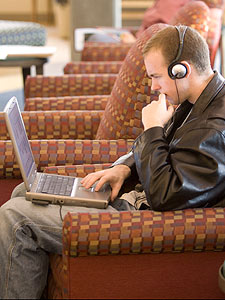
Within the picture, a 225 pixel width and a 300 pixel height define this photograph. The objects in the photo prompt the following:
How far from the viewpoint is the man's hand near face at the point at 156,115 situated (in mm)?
1662

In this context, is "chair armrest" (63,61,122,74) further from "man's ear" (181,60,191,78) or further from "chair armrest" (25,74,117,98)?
"man's ear" (181,60,191,78)

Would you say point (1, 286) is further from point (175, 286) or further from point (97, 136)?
point (97, 136)

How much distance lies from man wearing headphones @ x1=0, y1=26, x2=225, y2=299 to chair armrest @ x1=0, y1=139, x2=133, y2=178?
440 millimetres

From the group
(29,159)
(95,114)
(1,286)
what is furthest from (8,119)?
(95,114)

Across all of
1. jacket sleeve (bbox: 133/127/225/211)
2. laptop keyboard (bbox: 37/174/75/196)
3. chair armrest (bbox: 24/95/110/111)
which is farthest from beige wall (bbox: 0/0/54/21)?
jacket sleeve (bbox: 133/127/225/211)

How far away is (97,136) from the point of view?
244cm

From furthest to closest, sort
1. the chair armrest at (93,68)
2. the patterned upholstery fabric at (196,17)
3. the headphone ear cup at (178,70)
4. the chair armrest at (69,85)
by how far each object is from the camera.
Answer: the chair armrest at (93,68)
the chair armrest at (69,85)
the patterned upholstery fabric at (196,17)
the headphone ear cup at (178,70)

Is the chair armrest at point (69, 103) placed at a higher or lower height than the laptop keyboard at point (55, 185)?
lower

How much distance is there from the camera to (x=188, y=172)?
1508mm

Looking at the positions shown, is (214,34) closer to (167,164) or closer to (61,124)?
(61,124)

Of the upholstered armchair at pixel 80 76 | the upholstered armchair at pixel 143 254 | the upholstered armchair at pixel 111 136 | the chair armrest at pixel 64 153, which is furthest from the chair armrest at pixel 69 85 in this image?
the upholstered armchair at pixel 143 254

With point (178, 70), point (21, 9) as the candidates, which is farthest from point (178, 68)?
point (21, 9)

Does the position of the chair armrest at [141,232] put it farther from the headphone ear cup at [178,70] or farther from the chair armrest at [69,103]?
the chair armrest at [69,103]

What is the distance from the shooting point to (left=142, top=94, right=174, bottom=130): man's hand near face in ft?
5.45
